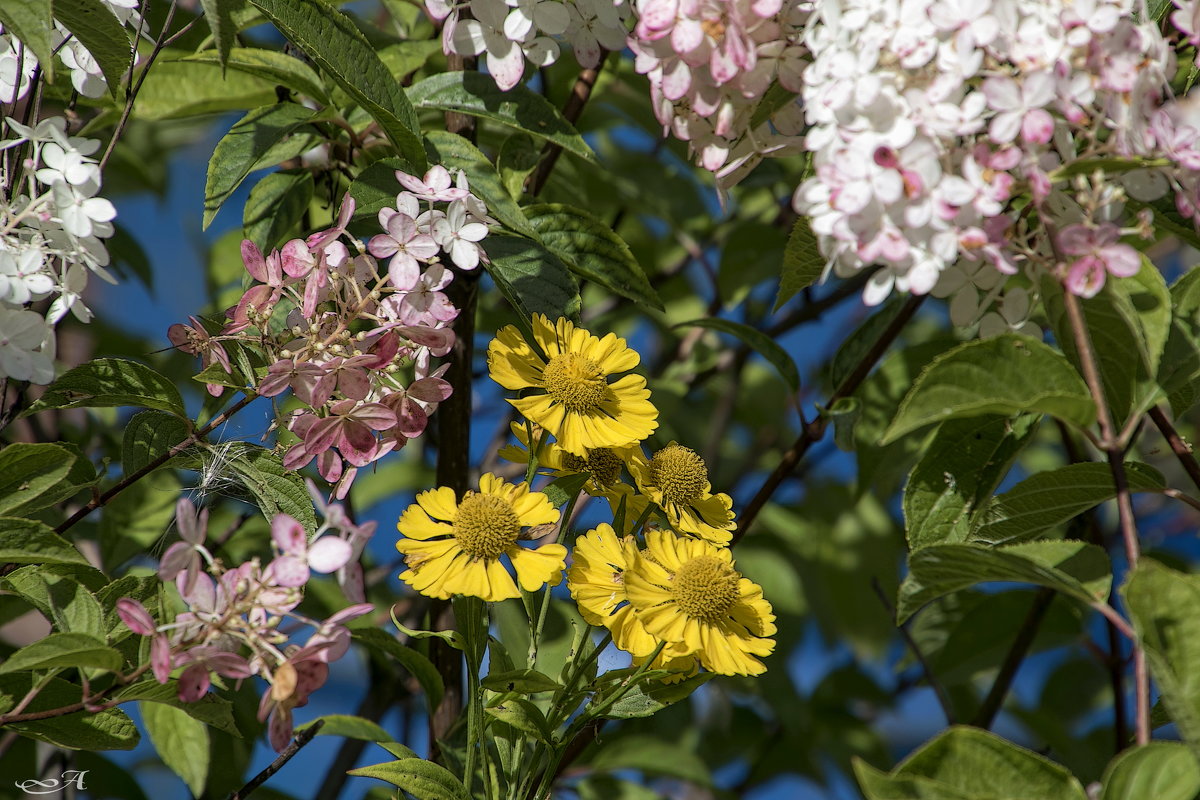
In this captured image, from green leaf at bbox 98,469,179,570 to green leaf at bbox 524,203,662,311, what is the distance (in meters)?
0.56

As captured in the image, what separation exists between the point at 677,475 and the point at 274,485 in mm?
302

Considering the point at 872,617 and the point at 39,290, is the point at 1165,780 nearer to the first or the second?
the point at 39,290

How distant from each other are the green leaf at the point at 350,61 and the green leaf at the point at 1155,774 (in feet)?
2.07

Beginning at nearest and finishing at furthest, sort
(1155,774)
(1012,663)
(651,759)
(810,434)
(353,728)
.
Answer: (1155,774) → (353,728) → (810,434) → (1012,663) → (651,759)

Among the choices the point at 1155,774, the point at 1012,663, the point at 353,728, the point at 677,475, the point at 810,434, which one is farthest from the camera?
the point at 1012,663

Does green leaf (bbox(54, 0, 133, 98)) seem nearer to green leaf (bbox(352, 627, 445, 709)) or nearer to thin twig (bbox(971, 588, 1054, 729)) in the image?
green leaf (bbox(352, 627, 445, 709))

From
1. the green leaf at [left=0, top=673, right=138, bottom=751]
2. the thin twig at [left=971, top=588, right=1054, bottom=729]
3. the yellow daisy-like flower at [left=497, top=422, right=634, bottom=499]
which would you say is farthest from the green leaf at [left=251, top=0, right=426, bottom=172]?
the thin twig at [left=971, top=588, right=1054, bottom=729]

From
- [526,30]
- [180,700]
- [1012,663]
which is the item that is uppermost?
[526,30]

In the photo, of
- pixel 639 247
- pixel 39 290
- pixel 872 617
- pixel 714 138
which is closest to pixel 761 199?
pixel 639 247

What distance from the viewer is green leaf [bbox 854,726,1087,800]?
58 cm

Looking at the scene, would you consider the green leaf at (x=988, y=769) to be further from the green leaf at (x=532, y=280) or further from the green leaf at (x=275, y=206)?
the green leaf at (x=275, y=206)

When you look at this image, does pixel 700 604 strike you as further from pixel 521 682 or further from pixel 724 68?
pixel 724 68

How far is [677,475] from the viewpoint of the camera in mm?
773

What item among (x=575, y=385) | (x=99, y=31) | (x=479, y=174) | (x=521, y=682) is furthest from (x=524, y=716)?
(x=99, y=31)
